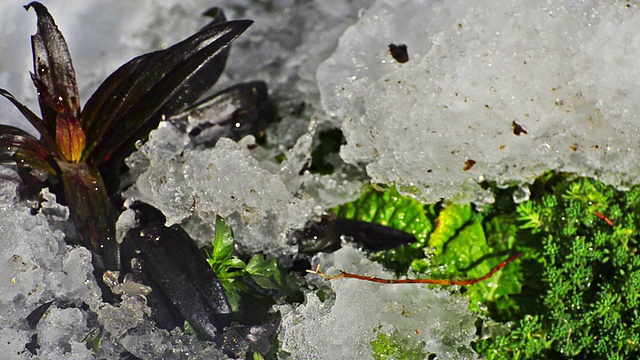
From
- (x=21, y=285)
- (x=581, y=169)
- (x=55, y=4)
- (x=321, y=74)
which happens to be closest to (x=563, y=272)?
(x=581, y=169)

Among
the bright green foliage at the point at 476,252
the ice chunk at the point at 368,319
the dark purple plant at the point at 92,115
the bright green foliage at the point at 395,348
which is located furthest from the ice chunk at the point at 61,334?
the bright green foliage at the point at 476,252

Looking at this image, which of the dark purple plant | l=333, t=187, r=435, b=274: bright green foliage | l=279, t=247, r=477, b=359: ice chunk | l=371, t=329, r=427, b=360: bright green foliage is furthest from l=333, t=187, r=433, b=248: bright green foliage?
the dark purple plant

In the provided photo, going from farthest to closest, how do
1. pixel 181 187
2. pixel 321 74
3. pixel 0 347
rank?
pixel 321 74 < pixel 181 187 < pixel 0 347

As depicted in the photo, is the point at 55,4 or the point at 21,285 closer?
the point at 21,285

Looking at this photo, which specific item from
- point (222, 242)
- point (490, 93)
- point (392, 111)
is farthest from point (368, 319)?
point (490, 93)

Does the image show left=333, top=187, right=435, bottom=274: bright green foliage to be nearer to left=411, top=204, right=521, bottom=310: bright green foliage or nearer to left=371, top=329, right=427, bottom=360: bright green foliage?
left=411, top=204, right=521, bottom=310: bright green foliage

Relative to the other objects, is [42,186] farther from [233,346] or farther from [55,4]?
[233,346]

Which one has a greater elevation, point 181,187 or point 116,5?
point 116,5
